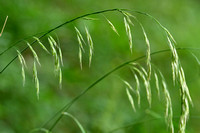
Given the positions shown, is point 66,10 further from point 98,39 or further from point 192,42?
point 192,42

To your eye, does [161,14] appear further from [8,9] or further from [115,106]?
[8,9]

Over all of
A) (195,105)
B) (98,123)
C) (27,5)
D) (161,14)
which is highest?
(27,5)

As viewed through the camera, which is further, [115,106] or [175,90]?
[175,90]

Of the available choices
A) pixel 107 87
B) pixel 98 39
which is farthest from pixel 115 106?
pixel 98 39

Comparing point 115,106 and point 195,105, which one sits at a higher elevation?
point 115,106

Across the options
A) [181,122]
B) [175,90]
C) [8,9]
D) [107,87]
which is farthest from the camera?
[175,90]

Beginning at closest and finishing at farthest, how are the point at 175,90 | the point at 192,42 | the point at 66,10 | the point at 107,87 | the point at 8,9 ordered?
the point at 8,9
the point at 107,87
the point at 175,90
the point at 66,10
the point at 192,42
